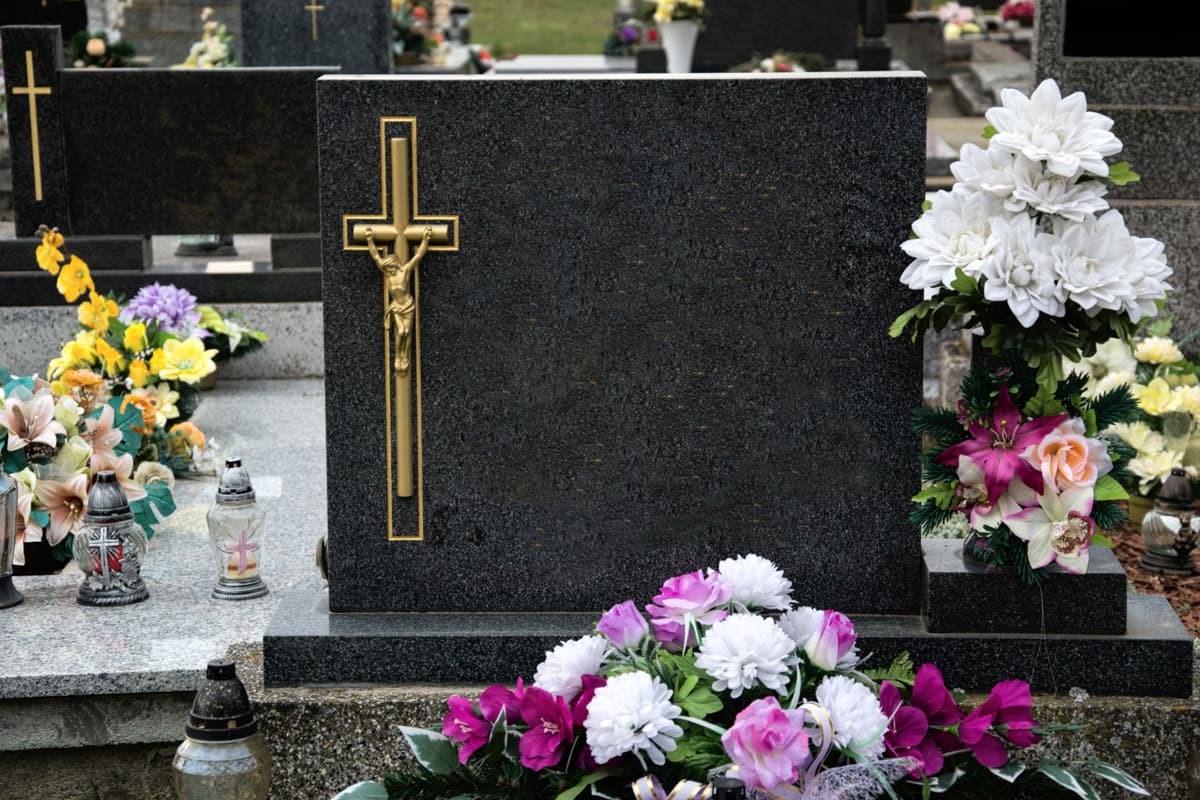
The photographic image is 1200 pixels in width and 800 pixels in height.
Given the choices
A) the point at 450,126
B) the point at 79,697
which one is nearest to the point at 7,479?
the point at 79,697

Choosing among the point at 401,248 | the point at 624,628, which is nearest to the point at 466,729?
the point at 624,628

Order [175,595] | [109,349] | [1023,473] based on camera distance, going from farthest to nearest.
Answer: [109,349], [175,595], [1023,473]

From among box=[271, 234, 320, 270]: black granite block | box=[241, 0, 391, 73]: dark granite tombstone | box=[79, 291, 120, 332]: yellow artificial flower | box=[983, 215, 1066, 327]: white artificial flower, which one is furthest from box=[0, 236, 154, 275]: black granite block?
box=[983, 215, 1066, 327]: white artificial flower

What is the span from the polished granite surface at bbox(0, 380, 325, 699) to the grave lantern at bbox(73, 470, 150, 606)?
0.05 m

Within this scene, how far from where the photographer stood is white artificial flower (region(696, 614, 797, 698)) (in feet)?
9.80

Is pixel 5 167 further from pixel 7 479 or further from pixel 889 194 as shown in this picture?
pixel 889 194

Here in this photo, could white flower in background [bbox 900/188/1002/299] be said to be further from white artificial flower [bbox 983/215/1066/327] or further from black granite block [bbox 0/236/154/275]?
black granite block [bbox 0/236/154/275]

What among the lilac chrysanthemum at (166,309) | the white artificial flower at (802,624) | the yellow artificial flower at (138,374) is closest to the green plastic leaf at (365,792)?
the white artificial flower at (802,624)

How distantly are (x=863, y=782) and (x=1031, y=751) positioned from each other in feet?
2.26

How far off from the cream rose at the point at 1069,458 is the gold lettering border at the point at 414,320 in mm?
1267

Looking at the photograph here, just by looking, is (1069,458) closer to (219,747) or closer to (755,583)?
(755,583)

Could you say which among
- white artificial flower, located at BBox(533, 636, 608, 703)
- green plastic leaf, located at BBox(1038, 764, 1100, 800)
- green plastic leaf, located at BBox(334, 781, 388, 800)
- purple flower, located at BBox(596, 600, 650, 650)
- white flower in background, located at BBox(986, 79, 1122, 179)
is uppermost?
white flower in background, located at BBox(986, 79, 1122, 179)

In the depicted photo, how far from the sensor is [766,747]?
2.83m

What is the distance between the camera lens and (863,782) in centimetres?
288
